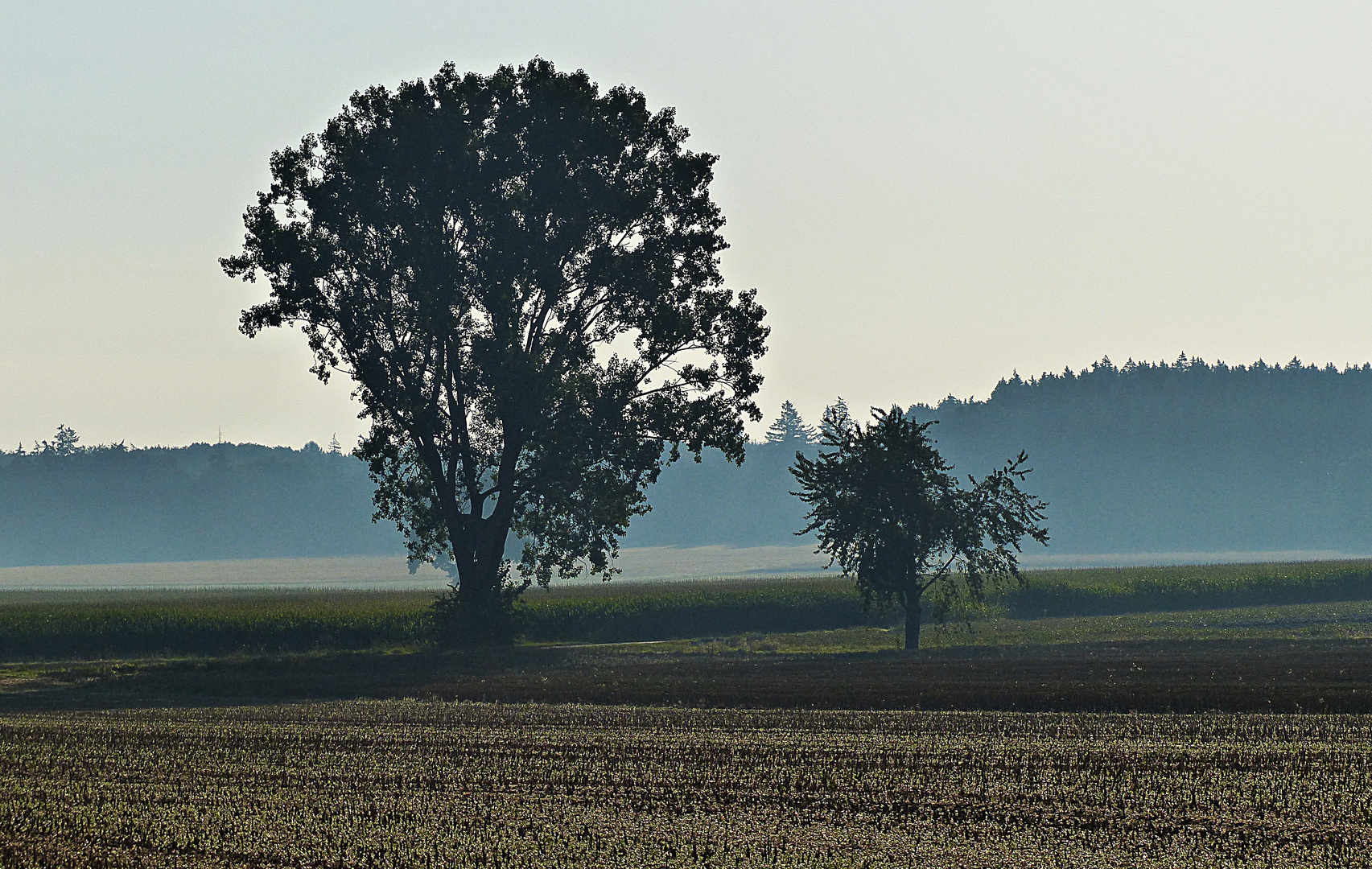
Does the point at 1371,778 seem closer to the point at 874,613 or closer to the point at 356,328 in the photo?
the point at 356,328

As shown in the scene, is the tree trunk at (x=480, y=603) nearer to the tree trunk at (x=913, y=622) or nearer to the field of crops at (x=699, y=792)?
the tree trunk at (x=913, y=622)

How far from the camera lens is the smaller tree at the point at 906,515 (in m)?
41.2

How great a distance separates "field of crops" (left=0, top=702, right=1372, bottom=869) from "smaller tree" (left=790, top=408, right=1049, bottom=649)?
17.8 m

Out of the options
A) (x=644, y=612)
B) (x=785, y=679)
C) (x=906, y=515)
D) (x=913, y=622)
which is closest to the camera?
(x=785, y=679)

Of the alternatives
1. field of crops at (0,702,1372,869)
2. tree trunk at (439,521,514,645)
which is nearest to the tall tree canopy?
tree trunk at (439,521,514,645)

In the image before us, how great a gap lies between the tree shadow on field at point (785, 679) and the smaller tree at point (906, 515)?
276cm

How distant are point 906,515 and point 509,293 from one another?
14121 millimetres

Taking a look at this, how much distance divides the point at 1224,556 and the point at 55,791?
172576 millimetres

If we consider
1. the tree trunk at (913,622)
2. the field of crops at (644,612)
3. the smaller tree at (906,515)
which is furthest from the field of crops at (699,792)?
the field of crops at (644,612)

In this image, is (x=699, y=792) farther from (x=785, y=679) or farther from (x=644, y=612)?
(x=644, y=612)

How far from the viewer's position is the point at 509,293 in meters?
42.8

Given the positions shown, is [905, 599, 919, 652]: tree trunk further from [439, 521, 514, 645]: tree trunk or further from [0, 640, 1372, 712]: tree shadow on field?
[439, 521, 514, 645]: tree trunk

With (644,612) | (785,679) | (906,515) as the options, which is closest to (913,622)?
(906,515)

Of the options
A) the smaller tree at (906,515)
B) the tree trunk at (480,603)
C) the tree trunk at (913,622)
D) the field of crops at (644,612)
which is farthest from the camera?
the tree trunk at (480,603)
